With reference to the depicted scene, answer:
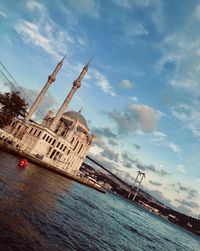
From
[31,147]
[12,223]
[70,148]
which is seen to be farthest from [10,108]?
[12,223]

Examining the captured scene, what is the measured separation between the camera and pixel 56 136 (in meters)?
84.1

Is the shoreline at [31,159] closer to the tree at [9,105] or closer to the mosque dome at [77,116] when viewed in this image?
the tree at [9,105]

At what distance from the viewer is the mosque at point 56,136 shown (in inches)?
3061

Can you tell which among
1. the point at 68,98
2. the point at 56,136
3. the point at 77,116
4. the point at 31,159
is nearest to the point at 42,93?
the point at 68,98

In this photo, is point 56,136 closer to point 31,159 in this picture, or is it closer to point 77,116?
point 31,159

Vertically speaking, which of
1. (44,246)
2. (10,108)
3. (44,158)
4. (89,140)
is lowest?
(44,246)

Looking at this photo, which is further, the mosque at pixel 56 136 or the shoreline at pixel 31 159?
the mosque at pixel 56 136

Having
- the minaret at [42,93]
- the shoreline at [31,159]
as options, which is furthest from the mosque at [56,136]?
the shoreline at [31,159]

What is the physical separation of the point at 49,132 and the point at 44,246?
67862mm

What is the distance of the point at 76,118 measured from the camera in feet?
338

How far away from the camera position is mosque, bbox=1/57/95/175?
7775 cm

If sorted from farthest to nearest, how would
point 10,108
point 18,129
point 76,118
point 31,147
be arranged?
1. point 76,118
2. point 18,129
3. point 31,147
4. point 10,108

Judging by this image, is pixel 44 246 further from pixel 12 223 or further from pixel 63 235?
pixel 63 235

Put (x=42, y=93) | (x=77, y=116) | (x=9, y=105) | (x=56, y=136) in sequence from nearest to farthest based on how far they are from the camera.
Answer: (x=9, y=105)
(x=56, y=136)
(x=42, y=93)
(x=77, y=116)
